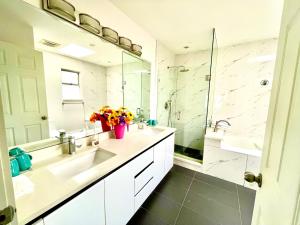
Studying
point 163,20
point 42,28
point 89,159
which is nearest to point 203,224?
point 89,159

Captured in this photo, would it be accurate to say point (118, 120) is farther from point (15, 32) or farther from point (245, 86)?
point (245, 86)

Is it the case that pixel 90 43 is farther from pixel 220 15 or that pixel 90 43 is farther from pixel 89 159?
pixel 220 15

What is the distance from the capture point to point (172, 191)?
192 centimetres

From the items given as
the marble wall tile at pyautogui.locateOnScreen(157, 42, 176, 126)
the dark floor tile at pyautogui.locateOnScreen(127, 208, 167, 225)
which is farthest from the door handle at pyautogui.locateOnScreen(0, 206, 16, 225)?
the marble wall tile at pyautogui.locateOnScreen(157, 42, 176, 126)

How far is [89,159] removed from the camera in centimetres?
133

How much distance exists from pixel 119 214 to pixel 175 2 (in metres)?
2.26

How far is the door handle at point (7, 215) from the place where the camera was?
0.39m

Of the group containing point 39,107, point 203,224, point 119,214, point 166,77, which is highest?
A: point 166,77

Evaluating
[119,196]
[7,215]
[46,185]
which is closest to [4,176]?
[7,215]

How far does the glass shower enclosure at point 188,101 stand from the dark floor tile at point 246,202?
958 mm

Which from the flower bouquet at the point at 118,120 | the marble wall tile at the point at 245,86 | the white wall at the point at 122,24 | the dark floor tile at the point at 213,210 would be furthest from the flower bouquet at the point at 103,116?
the marble wall tile at the point at 245,86

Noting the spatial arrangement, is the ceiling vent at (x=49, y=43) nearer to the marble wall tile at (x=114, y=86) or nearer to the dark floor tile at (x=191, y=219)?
the marble wall tile at (x=114, y=86)

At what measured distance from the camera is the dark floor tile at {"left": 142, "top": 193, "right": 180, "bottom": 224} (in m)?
1.51

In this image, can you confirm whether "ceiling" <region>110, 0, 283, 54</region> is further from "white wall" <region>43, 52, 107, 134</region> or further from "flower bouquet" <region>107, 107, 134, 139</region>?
"flower bouquet" <region>107, 107, 134, 139</region>
